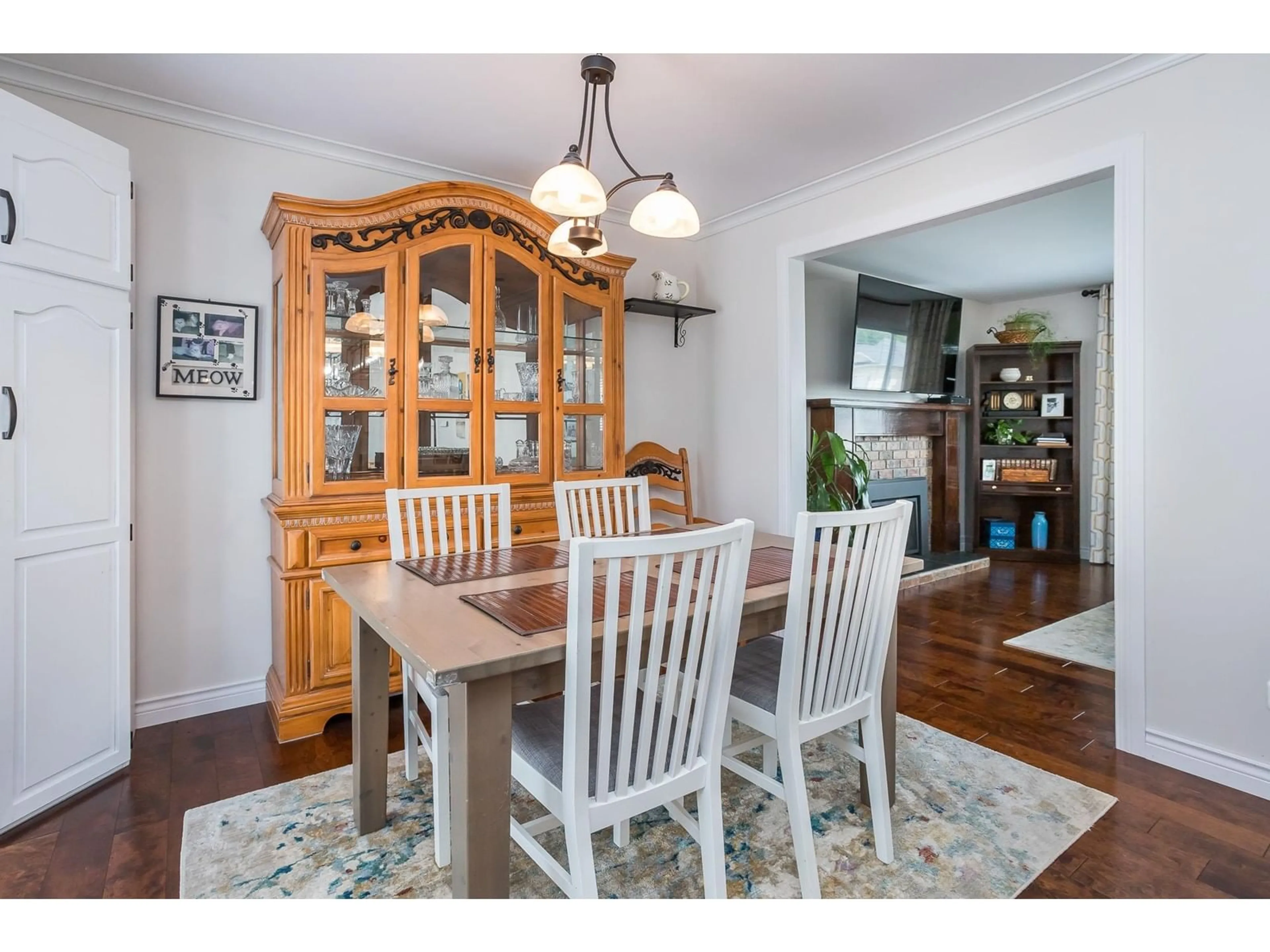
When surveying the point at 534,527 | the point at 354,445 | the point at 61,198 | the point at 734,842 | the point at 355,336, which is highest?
the point at 61,198

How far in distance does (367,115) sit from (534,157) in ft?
2.40

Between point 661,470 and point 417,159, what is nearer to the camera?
point 417,159

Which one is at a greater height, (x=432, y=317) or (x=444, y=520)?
(x=432, y=317)

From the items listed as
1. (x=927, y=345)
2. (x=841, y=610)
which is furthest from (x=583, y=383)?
(x=927, y=345)

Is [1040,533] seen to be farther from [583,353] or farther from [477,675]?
[477,675]

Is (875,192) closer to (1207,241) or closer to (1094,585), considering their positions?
(1207,241)

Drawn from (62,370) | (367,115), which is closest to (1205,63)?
(367,115)

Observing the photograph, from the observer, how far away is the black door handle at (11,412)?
1.87 meters

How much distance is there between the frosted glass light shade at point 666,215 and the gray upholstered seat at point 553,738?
49.6 inches

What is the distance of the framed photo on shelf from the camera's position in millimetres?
2566

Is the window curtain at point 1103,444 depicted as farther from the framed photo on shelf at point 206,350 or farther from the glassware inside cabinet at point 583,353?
the framed photo on shelf at point 206,350

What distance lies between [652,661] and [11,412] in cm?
199

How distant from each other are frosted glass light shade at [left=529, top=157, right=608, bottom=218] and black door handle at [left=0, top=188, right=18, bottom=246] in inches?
58.6

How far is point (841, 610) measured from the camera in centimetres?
161
